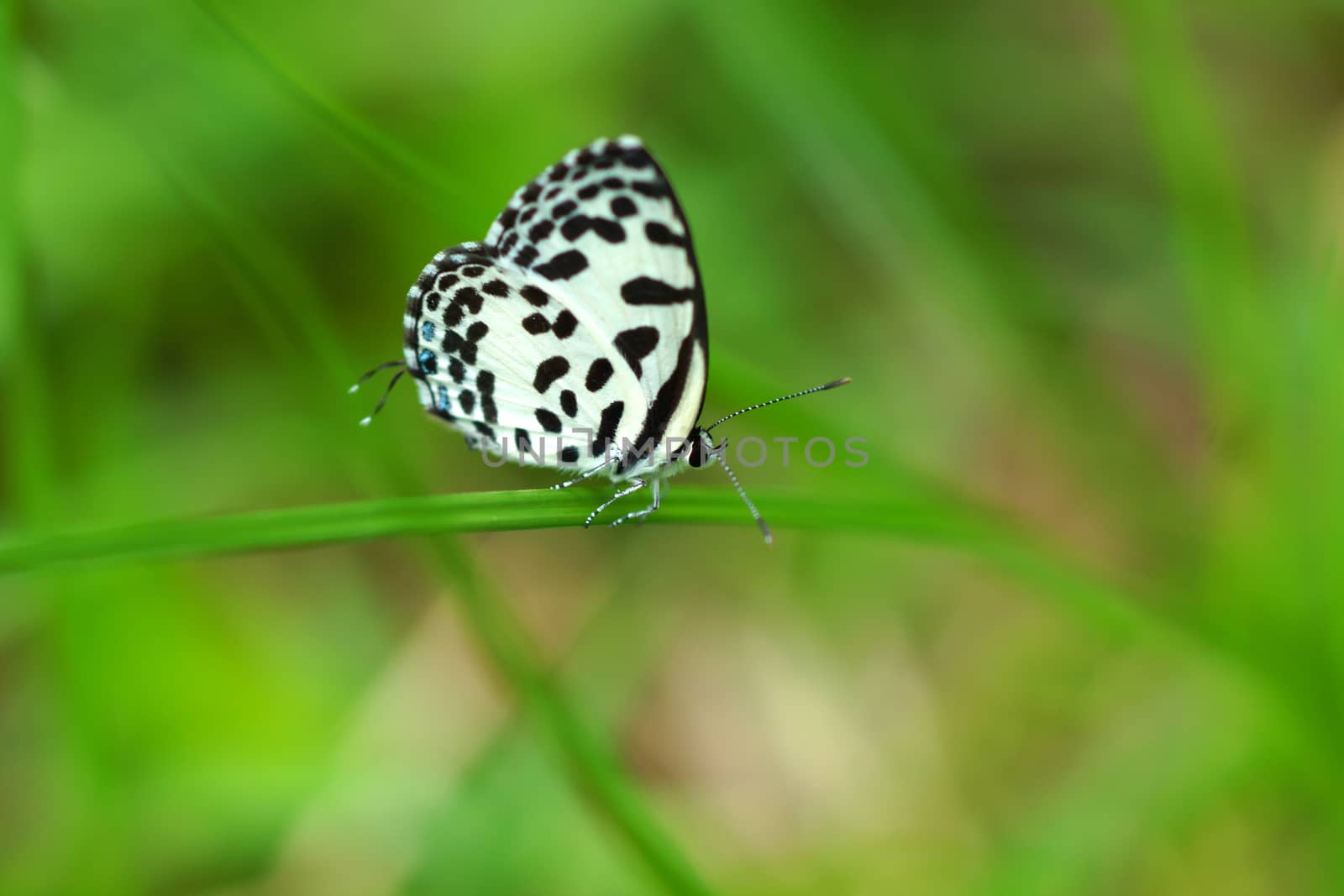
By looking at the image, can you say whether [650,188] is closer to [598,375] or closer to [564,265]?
[564,265]

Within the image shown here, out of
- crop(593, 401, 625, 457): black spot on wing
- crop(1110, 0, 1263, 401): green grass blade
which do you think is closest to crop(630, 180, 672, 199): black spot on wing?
crop(593, 401, 625, 457): black spot on wing

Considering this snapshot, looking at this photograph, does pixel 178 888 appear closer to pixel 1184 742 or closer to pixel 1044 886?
pixel 1044 886

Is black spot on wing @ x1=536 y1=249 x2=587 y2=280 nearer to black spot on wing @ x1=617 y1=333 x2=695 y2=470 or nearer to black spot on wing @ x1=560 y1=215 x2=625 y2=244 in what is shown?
black spot on wing @ x1=560 y1=215 x2=625 y2=244

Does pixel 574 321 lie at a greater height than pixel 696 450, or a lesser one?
greater

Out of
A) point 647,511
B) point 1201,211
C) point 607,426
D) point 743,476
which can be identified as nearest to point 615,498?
point 647,511

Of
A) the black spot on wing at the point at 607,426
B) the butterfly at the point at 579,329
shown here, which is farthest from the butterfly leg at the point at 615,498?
the black spot on wing at the point at 607,426

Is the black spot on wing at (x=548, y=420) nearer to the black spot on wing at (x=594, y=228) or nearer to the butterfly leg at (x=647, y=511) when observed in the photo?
the butterfly leg at (x=647, y=511)

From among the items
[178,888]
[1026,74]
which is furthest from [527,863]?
[1026,74]
